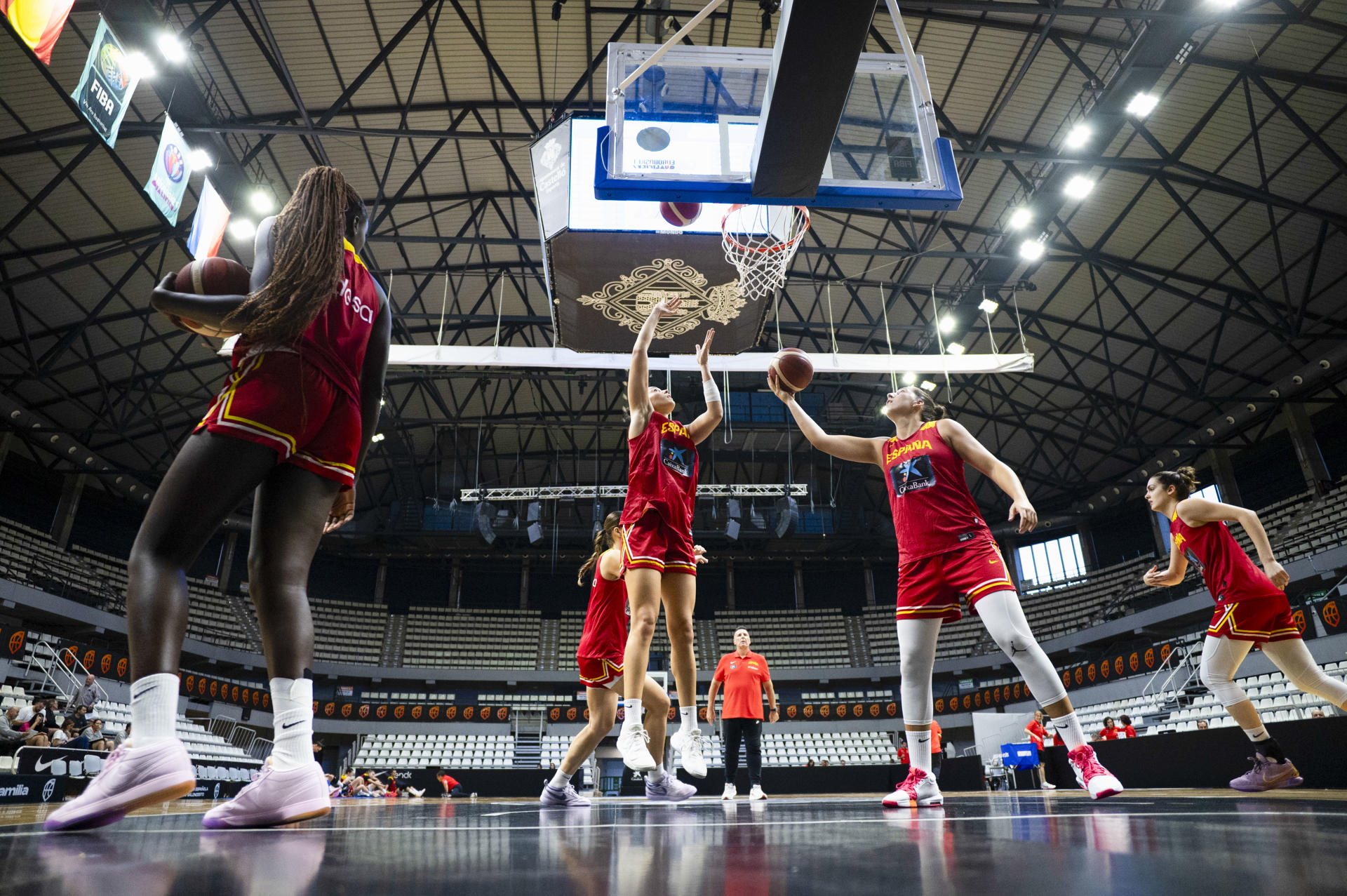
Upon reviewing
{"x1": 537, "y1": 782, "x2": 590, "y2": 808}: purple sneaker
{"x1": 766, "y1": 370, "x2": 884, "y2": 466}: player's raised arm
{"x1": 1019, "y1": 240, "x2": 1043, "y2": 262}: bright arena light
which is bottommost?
A: {"x1": 537, "y1": 782, "x2": 590, "y2": 808}: purple sneaker

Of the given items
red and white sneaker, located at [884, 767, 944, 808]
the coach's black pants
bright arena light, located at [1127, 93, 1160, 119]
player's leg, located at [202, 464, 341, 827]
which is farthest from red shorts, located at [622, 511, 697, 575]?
bright arena light, located at [1127, 93, 1160, 119]

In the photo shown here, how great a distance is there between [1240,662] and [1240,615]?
255 mm

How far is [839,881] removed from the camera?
942mm

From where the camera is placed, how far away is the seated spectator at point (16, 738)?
8.75 meters

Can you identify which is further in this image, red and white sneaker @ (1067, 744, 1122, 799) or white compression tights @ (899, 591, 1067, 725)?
white compression tights @ (899, 591, 1067, 725)

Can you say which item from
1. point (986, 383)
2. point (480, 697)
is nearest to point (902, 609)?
point (986, 383)

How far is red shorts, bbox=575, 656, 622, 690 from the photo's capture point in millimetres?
4426

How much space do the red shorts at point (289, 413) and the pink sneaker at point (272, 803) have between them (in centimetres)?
70

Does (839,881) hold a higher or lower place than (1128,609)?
lower

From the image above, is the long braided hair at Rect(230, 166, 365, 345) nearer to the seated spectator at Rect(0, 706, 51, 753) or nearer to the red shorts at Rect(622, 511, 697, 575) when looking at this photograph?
the red shorts at Rect(622, 511, 697, 575)

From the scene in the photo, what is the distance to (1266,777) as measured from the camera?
3.93 m

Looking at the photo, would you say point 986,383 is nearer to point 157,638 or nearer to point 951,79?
point 951,79

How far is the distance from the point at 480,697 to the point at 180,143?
1871 centimetres

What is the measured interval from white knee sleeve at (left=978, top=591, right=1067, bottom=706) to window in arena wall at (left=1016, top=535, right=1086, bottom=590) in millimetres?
24703
